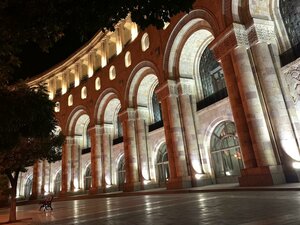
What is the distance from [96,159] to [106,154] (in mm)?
1222

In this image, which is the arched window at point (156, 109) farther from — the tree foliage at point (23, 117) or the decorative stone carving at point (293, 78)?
the tree foliage at point (23, 117)

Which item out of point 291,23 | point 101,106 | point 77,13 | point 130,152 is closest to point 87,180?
point 101,106

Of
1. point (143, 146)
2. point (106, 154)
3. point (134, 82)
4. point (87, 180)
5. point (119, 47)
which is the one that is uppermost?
point (119, 47)

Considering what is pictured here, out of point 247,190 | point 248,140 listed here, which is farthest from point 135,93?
point 247,190

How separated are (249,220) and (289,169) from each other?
8.07 m

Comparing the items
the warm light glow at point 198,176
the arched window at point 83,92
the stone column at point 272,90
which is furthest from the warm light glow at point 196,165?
the arched window at point 83,92

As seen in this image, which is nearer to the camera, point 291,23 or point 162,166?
point 291,23

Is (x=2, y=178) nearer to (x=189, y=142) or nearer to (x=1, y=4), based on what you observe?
(x=189, y=142)

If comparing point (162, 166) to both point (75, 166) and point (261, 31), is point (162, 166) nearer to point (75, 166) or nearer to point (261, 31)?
point (75, 166)

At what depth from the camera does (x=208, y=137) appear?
62.0 feet

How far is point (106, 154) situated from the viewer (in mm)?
28688

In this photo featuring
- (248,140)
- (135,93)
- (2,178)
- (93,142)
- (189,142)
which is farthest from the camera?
(93,142)

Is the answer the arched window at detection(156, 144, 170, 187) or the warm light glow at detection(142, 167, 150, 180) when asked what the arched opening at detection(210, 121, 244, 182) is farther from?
the warm light glow at detection(142, 167, 150, 180)

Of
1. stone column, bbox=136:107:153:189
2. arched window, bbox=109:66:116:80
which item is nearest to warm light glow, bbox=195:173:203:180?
stone column, bbox=136:107:153:189
